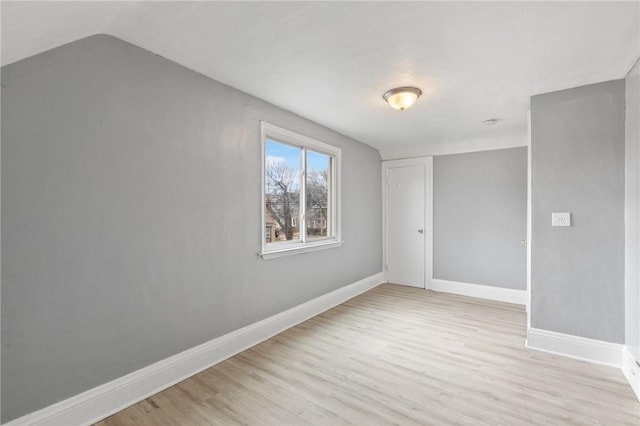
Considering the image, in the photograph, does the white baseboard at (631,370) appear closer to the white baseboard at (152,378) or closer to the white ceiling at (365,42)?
the white ceiling at (365,42)

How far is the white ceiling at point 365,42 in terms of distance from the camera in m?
1.52

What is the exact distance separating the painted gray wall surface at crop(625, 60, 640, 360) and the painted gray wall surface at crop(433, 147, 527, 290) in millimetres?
1734

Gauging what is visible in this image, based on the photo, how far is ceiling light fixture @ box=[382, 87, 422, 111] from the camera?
253 cm

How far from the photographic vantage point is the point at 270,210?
3.12m

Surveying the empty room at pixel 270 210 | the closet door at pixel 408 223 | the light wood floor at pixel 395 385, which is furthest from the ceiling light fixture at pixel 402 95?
the closet door at pixel 408 223

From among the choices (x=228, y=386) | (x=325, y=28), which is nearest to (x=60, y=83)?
(x=325, y=28)

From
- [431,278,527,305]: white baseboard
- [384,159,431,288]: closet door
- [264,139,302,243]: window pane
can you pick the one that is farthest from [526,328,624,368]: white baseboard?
[264,139,302,243]: window pane

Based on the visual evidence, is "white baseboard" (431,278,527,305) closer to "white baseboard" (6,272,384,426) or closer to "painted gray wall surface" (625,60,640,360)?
"painted gray wall surface" (625,60,640,360)

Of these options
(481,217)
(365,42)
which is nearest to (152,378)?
(365,42)

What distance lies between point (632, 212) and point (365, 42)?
241cm

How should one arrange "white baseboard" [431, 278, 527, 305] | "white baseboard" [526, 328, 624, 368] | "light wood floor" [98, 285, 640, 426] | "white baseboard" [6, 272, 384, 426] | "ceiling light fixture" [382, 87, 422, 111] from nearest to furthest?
"white baseboard" [6, 272, 384, 426] < "light wood floor" [98, 285, 640, 426] < "white baseboard" [526, 328, 624, 368] < "ceiling light fixture" [382, 87, 422, 111] < "white baseboard" [431, 278, 527, 305]

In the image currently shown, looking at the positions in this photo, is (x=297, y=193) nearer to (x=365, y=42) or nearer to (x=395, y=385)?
(x=365, y=42)

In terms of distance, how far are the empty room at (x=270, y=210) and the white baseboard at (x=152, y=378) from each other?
1cm

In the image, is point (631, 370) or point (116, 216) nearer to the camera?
point (116, 216)
